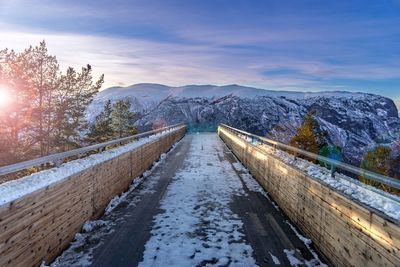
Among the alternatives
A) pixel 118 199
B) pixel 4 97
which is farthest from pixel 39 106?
pixel 118 199

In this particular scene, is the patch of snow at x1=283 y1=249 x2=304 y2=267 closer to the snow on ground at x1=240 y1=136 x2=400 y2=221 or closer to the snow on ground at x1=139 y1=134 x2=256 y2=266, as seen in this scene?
the snow on ground at x1=139 y1=134 x2=256 y2=266

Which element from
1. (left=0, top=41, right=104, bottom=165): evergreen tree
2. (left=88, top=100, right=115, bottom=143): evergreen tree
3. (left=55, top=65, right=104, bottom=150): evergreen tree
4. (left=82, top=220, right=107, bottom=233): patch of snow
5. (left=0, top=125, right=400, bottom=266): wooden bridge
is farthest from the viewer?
(left=88, top=100, right=115, bottom=143): evergreen tree

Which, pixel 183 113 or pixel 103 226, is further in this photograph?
pixel 183 113

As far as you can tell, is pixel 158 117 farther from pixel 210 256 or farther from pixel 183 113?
pixel 210 256

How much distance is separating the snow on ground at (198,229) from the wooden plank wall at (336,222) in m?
1.44

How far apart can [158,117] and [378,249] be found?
14086 centimetres

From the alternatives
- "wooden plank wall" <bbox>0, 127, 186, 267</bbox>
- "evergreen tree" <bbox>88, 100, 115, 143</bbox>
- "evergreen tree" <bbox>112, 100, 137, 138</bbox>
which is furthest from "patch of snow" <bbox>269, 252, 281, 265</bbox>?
"evergreen tree" <bbox>112, 100, 137, 138</bbox>

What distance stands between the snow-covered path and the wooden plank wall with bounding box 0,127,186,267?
322 mm

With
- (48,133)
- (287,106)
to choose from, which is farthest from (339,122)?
(48,133)

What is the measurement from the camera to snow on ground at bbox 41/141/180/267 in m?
6.63

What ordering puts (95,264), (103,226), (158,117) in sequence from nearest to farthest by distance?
(95,264)
(103,226)
(158,117)

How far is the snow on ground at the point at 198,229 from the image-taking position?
6.80 meters

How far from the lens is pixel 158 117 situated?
14425cm

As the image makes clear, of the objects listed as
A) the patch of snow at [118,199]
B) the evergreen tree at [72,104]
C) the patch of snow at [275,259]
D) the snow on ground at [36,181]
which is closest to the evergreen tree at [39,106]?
the evergreen tree at [72,104]
